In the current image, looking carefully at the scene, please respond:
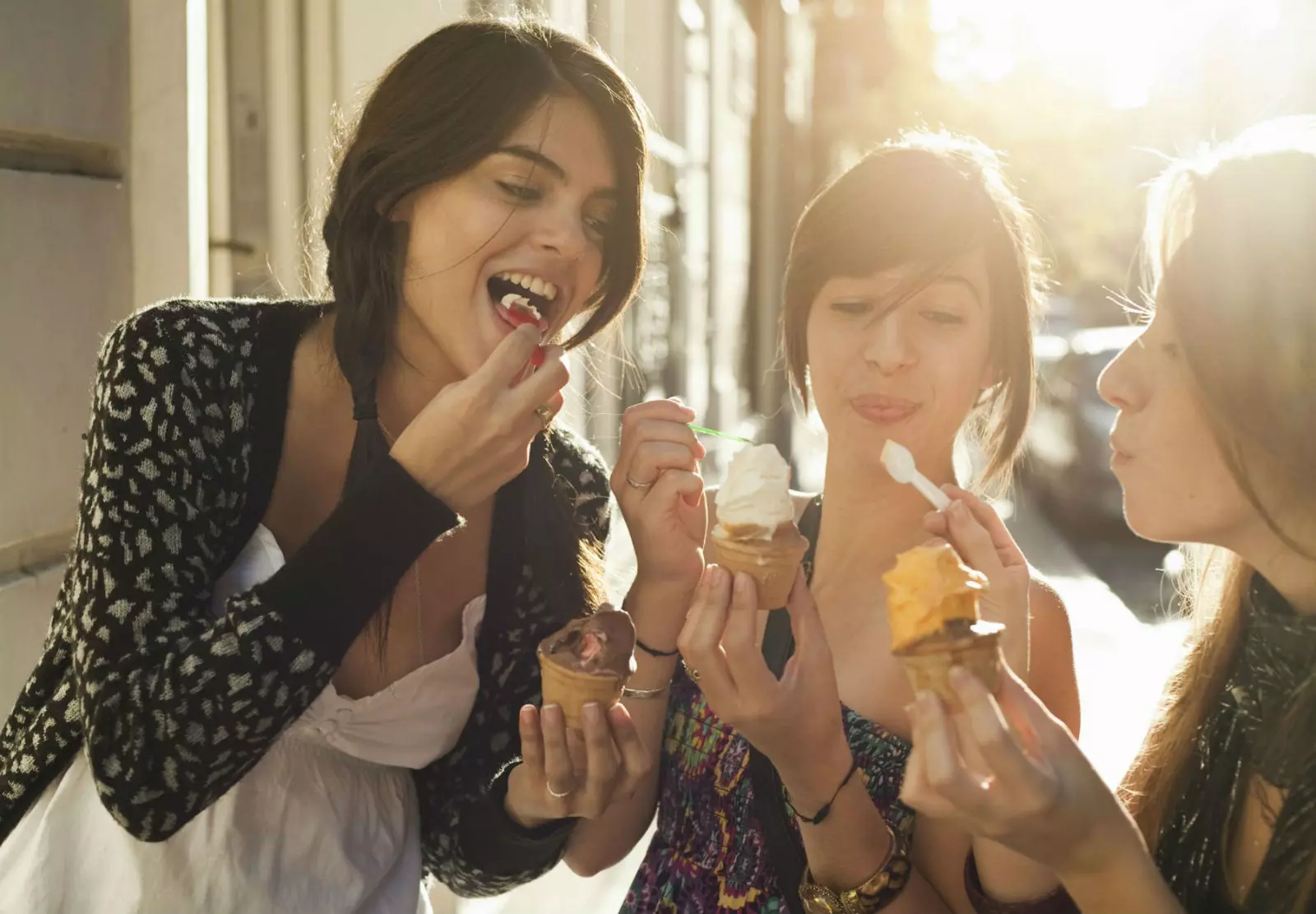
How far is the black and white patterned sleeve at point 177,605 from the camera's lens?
1.73 metres

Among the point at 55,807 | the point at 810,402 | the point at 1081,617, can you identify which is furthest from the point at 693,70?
the point at 55,807

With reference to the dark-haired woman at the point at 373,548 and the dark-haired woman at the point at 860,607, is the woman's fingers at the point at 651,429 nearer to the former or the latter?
the dark-haired woman at the point at 373,548

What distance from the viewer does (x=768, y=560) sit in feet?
6.77

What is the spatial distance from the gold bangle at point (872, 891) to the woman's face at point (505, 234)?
1.10 meters

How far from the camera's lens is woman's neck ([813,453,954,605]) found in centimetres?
241

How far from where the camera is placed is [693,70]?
28.1 feet

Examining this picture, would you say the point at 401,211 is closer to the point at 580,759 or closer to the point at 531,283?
the point at 531,283

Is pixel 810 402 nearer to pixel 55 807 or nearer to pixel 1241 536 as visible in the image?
pixel 1241 536

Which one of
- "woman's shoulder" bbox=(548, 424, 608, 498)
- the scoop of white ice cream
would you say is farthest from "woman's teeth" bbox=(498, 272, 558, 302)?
the scoop of white ice cream

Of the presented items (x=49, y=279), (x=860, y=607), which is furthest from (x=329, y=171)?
(x=860, y=607)

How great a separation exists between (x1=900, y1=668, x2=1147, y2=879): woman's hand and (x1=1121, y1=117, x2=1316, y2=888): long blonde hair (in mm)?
511

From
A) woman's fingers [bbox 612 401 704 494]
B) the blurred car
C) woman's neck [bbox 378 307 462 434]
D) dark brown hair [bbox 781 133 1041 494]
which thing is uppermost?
dark brown hair [bbox 781 133 1041 494]

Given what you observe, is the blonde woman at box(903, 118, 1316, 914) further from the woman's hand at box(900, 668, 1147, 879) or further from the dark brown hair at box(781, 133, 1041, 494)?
the dark brown hair at box(781, 133, 1041, 494)

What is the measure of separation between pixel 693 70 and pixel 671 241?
1.48 meters
